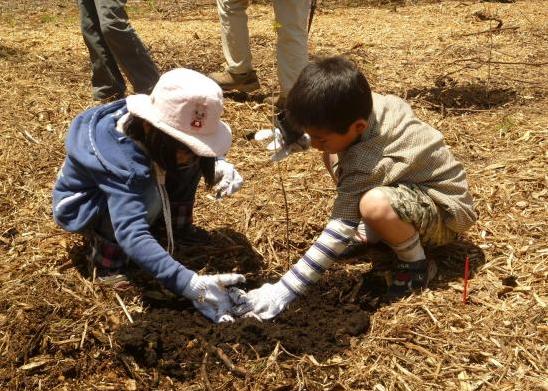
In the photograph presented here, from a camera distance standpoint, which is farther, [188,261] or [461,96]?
[461,96]

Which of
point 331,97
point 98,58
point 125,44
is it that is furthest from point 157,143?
point 98,58

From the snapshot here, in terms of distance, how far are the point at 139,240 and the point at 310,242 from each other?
3.51 ft

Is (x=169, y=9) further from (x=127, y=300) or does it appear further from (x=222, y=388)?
(x=222, y=388)

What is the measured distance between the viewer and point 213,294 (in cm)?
271

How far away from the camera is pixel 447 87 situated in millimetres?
5473

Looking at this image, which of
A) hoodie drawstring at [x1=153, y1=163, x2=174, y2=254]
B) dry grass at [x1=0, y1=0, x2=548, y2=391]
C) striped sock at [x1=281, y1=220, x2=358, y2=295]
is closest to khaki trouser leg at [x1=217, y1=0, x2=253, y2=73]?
dry grass at [x1=0, y1=0, x2=548, y2=391]

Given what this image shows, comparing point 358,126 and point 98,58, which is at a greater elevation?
point 358,126

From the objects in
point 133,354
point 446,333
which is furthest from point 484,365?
point 133,354

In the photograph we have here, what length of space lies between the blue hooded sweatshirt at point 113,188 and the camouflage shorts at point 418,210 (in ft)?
2.85

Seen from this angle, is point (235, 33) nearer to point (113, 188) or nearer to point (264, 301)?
point (113, 188)

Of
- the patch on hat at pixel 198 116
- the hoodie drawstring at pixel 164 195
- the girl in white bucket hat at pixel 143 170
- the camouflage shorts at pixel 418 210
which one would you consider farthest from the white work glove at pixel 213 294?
the camouflage shorts at pixel 418 210

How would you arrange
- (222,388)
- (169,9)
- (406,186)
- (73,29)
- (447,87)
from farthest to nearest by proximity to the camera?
(169,9) < (73,29) < (447,87) < (406,186) < (222,388)

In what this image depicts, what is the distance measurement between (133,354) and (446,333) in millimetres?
1230

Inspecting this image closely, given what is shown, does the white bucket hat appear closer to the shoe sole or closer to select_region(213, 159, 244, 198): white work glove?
select_region(213, 159, 244, 198): white work glove
